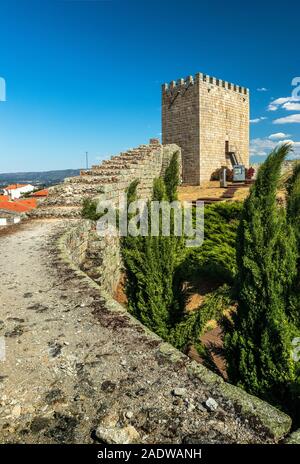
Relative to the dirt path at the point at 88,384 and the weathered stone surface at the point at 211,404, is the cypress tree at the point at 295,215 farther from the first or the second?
the weathered stone surface at the point at 211,404

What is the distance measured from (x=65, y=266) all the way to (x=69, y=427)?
2.81 metres

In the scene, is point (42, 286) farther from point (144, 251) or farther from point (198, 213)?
point (198, 213)

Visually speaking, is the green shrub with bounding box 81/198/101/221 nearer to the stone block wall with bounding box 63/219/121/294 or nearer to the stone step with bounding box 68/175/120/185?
the stone block wall with bounding box 63/219/121/294

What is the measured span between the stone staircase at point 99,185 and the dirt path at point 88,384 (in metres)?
5.30

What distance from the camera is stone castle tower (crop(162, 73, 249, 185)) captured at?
2198 cm

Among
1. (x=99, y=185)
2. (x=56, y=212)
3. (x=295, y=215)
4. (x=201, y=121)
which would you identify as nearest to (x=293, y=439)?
(x=295, y=215)

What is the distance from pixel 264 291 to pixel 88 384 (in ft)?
11.1

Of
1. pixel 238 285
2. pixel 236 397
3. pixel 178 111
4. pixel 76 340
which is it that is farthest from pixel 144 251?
pixel 178 111

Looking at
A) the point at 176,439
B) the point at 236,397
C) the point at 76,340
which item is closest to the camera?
the point at 176,439

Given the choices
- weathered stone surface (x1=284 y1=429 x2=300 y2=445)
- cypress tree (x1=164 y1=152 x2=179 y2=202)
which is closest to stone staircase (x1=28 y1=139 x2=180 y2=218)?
cypress tree (x1=164 y1=152 x2=179 y2=202)

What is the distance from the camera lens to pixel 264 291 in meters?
4.77

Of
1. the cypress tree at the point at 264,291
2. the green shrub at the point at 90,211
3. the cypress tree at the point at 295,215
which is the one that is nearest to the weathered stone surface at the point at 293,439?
the cypress tree at the point at 264,291

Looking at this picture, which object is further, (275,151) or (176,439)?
(275,151)

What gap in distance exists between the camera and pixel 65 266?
4.41 meters
